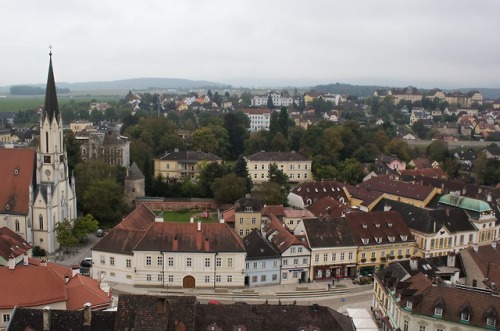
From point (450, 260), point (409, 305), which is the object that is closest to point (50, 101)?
point (409, 305)

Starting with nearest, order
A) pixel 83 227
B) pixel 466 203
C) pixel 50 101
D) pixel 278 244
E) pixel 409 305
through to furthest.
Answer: pixel 409 305
pixel 278 244
pixel 50 101
pixel 83 227
pixel 466 203

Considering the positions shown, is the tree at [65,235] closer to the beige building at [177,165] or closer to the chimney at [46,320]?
the chimney at [46,320]

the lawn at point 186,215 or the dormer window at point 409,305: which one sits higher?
the dormer window at point 409,305

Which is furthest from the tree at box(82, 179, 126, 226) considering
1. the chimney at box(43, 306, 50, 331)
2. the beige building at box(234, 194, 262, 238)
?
the chimney at box(43, 306, 50, 331)

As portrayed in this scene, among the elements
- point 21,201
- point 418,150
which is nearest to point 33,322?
point 21,201

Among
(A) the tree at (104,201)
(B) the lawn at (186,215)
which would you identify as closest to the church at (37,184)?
(A) the tree at (104,201)

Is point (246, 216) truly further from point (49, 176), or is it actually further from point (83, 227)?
point (49, 176)

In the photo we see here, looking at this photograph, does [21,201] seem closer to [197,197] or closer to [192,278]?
[192,278]
